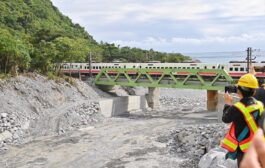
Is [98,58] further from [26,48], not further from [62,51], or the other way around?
[26,48]

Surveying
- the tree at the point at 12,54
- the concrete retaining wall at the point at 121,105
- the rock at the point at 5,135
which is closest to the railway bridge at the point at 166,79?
the concrete retaining wall at the point at 121,105

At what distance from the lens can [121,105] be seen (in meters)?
37.6

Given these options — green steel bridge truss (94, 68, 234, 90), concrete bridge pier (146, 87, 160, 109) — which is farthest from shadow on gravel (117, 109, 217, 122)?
green steel bridge truss (94, 68, 234, 90)

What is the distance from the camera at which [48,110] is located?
30875 mm

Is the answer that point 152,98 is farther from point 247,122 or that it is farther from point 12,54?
point 247,122

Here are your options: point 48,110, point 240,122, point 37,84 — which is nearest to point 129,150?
point 48,110

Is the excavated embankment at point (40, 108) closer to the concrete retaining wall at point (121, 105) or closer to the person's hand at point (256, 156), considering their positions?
the concrete retaining wall at point (121, 105)

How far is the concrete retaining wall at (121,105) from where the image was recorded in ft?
113

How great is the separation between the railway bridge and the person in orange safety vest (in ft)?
91.7

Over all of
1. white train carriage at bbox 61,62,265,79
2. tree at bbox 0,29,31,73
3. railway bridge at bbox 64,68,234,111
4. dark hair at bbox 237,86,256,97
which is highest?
tree at bbox 0,29,31,73

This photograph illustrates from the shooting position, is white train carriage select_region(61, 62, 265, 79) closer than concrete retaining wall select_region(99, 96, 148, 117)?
No

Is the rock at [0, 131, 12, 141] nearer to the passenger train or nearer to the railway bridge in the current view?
the railway bridge

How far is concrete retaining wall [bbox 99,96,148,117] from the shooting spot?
34.4 meters

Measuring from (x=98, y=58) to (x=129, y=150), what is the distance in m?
42.0
